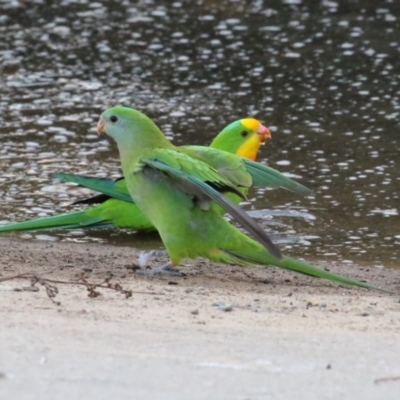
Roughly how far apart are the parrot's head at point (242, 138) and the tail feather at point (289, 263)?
1.43 m

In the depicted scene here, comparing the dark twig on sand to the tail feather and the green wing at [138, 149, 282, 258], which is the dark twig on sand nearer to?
the green wing at [138, 149, 282, 258]

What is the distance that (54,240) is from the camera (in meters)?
6.27

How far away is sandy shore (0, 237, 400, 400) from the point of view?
2.90 m

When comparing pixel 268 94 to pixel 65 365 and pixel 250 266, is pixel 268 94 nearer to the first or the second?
pixel 250 266

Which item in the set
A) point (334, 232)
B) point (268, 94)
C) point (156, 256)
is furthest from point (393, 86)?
point (156, 256)

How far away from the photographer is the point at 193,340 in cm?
346

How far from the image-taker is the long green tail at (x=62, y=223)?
5.99m

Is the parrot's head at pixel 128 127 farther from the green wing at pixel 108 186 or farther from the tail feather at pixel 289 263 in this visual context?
the tail feather at pixel 289 263

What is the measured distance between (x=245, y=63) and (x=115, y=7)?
6.28 ft

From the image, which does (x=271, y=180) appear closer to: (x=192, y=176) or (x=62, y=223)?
(x=192, y=176)

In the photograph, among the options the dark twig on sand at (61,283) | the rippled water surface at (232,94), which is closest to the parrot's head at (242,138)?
the rippled water surface at (232,94)

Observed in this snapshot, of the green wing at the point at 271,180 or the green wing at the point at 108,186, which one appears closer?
the green wing at the point at 271,180

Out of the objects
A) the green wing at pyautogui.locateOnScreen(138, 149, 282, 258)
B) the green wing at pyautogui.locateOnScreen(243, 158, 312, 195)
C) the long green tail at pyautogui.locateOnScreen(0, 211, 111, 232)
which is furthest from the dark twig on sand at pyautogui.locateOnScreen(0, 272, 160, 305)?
the long green tail at pyautogui.locateOnScreen(0, 211, 111, 232)

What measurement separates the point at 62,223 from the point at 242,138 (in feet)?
4.08
